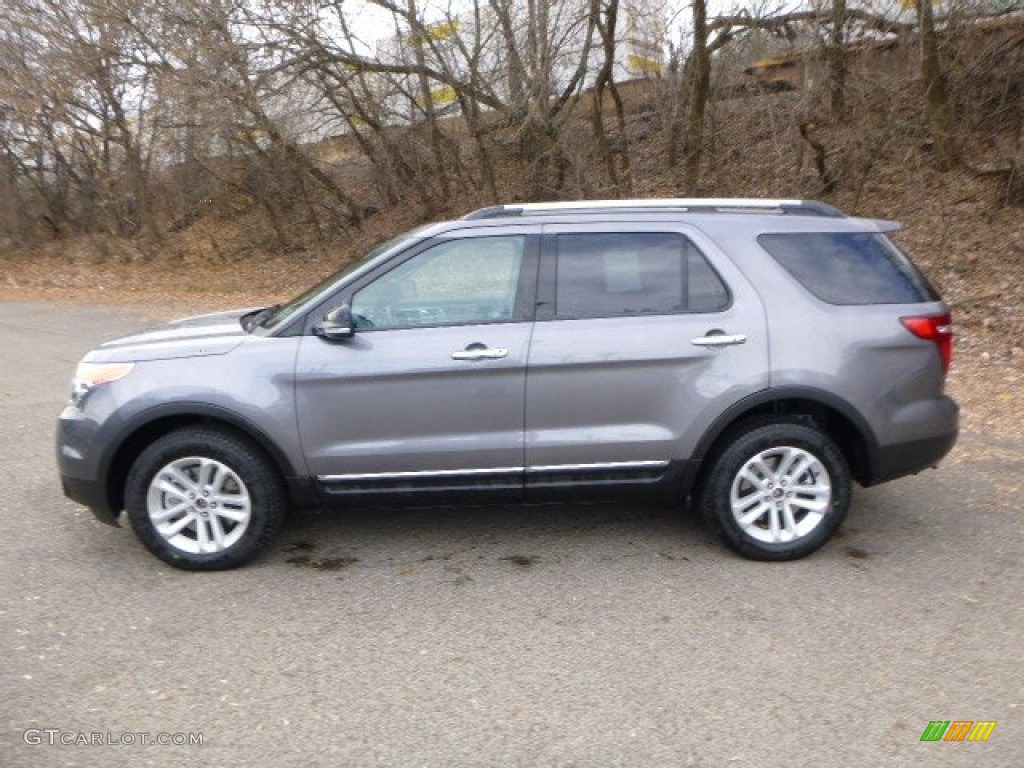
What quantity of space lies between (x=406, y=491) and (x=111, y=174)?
70.5 feet

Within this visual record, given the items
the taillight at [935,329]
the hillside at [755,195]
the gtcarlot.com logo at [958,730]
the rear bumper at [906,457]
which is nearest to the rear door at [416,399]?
the rear bumper at [906,457]

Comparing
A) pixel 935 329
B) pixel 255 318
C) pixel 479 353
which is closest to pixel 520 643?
pixel 479 353

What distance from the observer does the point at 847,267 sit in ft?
16.3

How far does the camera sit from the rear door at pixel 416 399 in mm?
4703

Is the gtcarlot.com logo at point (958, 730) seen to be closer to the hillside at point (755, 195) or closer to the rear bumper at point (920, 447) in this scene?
the rear bumper at point (920, 447)

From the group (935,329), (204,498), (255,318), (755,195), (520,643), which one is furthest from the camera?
(755,195)

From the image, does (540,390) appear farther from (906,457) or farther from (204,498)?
(906,457)

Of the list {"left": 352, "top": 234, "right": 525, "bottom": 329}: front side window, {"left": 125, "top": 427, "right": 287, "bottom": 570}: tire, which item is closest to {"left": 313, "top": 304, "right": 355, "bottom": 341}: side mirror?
{"left": 352, "top": 234, "right": 525, "bottom": 329}: front side window

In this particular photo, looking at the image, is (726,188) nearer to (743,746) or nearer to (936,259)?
(936,259)

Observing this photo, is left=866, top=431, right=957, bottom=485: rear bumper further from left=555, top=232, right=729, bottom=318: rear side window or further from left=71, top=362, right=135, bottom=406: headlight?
left=71, top=362, right=135, bottom=406: headlight

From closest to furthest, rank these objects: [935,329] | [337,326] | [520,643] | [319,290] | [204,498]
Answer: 1. [520,643]
2. [337,326]
3. [204,498]
4. [935,329]
5. [319,290]

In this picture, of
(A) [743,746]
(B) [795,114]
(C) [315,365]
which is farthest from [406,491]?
(B) [795,114]

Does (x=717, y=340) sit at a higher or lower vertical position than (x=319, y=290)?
lower

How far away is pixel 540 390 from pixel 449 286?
0.73m
